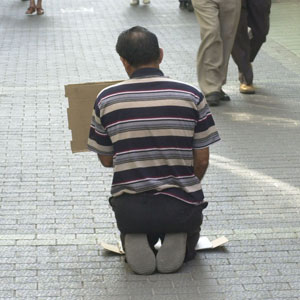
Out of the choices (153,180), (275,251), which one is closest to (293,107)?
(275,251)

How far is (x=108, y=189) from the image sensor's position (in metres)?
6.52

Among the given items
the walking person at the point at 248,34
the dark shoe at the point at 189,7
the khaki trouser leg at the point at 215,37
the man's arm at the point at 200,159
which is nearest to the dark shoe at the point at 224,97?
the khaki trouser leg at the point at 215,37

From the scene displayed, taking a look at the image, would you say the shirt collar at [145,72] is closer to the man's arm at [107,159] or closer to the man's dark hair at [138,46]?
the man's dark hair at [138,46]

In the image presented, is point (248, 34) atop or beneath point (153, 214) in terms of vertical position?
beneath

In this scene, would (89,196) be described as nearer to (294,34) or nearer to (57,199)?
(57,199)

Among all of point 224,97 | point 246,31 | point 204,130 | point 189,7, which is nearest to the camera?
point 204,130

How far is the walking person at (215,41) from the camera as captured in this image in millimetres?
8875

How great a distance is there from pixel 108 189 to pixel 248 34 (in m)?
3.69

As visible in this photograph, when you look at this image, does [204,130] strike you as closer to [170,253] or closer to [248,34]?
[170,253]

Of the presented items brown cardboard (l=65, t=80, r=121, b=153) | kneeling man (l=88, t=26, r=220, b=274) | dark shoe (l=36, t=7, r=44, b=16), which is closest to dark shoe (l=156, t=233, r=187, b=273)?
kneeling man (l=88, t=26, r=220, b=274)

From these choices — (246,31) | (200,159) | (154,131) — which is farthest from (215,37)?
(154,131)

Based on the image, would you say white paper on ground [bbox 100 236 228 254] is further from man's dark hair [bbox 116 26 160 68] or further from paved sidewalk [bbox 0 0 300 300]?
man's dark hair [bbox 116 26 160 68]

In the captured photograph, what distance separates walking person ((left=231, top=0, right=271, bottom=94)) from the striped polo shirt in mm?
4630

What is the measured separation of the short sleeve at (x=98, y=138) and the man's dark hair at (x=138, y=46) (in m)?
0.35
